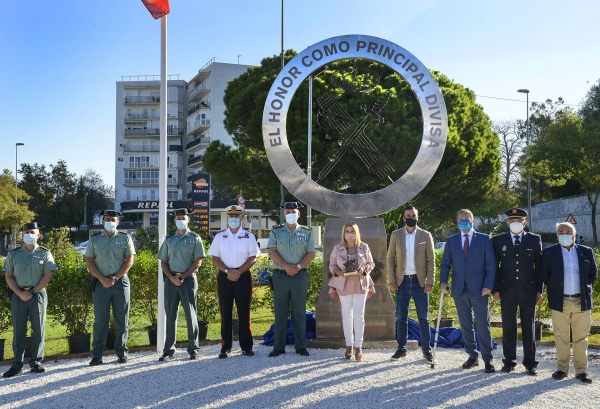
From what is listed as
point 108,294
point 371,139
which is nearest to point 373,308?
point 108,294

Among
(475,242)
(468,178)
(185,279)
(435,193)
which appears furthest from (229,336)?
(468,178)

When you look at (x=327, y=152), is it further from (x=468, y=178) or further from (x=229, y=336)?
(x=229, y=336)

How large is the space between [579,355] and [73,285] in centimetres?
646

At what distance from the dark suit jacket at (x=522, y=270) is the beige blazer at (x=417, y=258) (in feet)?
2.86

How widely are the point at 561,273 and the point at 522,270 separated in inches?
16.0

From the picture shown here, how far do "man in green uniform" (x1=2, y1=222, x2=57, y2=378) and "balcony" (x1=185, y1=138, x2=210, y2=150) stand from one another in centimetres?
5957

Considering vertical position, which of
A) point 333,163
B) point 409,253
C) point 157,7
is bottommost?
point 409,253

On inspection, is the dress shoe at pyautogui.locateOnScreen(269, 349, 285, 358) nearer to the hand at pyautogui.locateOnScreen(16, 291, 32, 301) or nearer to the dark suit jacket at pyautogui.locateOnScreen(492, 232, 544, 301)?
the dark suit jacket at pyautogui.locateOnScreen(492, 232, 544, 301)

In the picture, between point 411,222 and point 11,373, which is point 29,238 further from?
point 411,222

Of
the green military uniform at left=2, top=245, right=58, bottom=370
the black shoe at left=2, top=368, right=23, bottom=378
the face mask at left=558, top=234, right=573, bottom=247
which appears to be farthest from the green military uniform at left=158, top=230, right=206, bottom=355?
the face mask at left=558, top=234, right=573, bottom=247

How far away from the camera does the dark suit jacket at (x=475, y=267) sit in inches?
277

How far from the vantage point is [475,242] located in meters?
7.13

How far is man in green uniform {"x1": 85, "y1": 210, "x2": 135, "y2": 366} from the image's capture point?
7492 mm

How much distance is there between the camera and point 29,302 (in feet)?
23.8
